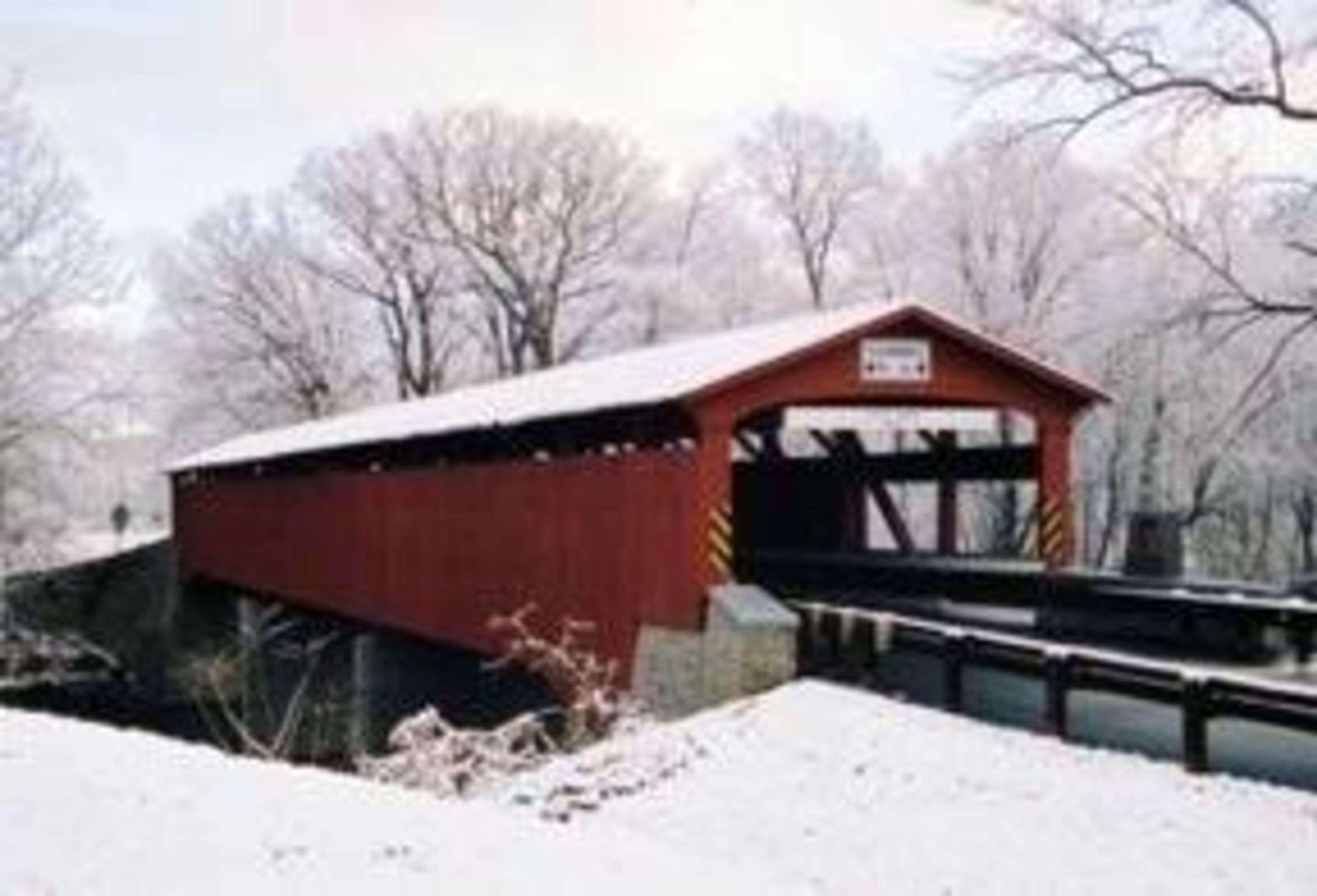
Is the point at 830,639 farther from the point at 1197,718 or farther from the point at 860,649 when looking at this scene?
→ the point at 1197,718

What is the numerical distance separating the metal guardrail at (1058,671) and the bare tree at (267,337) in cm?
4193

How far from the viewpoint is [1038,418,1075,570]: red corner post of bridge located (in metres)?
21.8

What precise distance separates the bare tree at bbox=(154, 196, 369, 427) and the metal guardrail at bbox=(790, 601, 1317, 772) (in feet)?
138

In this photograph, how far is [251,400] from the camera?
59094 millimetres

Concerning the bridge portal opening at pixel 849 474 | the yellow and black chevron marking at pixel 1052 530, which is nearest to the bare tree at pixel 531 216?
the bridge portal opening at pixel 849 474

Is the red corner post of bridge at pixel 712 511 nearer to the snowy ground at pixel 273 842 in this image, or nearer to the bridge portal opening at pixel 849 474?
the bridge portal opening at pixel 849 474

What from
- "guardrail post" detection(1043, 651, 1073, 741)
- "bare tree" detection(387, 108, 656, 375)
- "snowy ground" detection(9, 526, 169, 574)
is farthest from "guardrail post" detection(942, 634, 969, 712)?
"bare tree" detection(387, 108, 656, 375)

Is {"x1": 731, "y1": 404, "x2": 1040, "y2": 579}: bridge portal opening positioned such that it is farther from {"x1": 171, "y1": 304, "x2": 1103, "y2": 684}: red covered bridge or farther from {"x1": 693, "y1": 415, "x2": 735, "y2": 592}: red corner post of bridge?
{"x1": 693, "y1": 415, "x2": 735, "y2": 592}: red corner post of bridge

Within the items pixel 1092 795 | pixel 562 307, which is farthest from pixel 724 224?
pixel 1092 795

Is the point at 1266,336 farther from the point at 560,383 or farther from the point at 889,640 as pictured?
the point at 889,640

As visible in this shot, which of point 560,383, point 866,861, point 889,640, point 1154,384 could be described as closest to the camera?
point 866,861

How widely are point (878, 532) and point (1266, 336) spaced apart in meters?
14.0

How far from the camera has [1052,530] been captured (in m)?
21.9

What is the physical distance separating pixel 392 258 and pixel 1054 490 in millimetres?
40310
